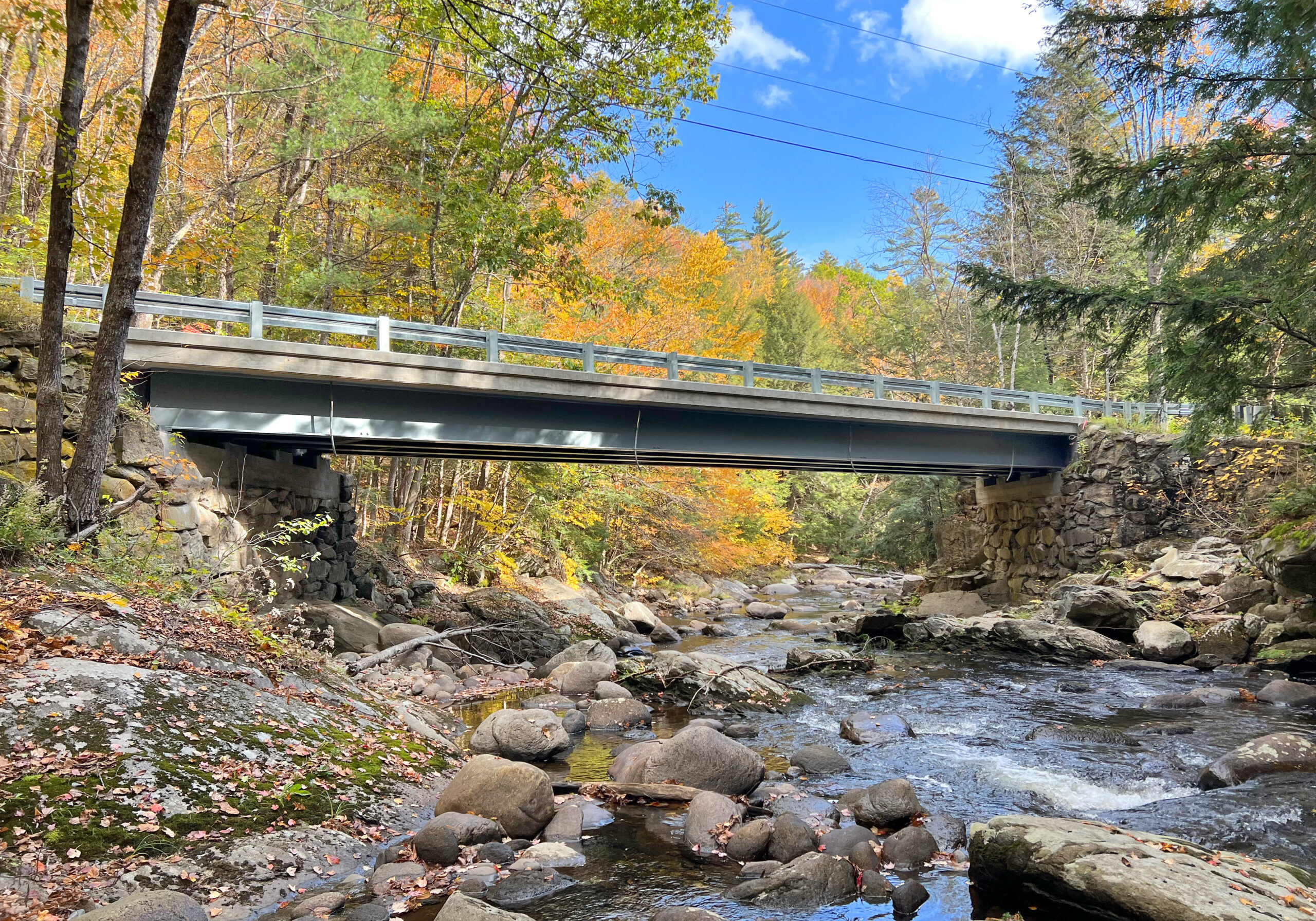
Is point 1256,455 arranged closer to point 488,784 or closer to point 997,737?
point 997,737

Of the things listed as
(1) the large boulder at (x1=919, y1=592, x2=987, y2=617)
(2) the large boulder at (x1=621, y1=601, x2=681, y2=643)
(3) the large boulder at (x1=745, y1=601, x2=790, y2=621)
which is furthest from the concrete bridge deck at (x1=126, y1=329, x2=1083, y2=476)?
(3) the large boulder at (x1=745, y1=601, x2=790, y2=621)

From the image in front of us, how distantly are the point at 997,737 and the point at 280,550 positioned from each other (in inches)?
432

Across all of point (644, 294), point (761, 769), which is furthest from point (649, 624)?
point (761, 769)

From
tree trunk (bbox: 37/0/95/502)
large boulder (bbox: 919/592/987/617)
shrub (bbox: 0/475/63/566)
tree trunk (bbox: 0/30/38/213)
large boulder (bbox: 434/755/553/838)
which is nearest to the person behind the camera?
large boulder (bbox: 434/755/553/838)

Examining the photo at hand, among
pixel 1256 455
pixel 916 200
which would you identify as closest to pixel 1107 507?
pixel 1256 455

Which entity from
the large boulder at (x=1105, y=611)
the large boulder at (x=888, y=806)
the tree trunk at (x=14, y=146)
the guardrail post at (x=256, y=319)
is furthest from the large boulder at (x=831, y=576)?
the tree trunk at (x=14, y=146)

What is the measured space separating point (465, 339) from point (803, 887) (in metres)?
9.99

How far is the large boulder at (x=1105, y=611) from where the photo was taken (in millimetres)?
14375

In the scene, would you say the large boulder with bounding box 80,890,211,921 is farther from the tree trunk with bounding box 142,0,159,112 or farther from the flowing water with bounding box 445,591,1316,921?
the tree trunk with bounding box 142,0,159,112

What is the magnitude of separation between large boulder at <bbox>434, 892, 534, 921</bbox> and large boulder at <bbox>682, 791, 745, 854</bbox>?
1755 mm

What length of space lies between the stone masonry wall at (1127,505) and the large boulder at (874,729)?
414 inches

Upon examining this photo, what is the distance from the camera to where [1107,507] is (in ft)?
Result: 62.2

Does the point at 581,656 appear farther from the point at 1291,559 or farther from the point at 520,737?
the point at 1291,559

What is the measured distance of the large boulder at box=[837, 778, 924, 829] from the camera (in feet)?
18.8
